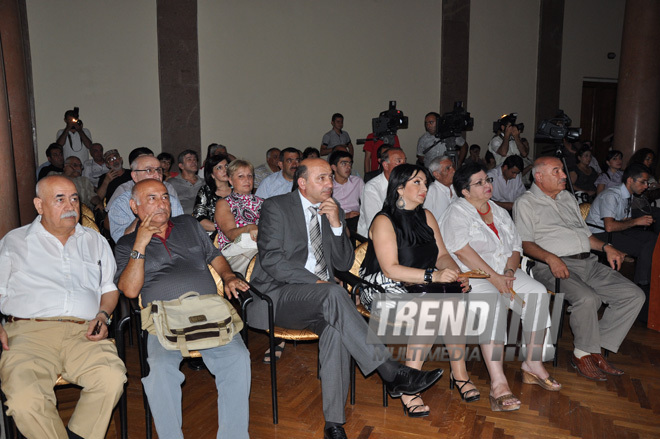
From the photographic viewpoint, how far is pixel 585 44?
11.6 metres

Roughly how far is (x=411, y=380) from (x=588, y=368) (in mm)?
1365

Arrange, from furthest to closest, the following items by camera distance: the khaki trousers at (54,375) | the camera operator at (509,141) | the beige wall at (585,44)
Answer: the beige wall at (585,44) < the camera operator at (509,141) < the khaki trousers at (54,375)

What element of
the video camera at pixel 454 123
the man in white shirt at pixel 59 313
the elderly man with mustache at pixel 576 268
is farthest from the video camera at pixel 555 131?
the man in white shirt at pixel 59 313

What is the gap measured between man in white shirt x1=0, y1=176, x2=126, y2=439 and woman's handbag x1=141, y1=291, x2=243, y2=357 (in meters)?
0.22

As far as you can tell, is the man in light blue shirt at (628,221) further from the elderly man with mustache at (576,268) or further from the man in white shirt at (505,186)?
the man in white shirt at (505,186)

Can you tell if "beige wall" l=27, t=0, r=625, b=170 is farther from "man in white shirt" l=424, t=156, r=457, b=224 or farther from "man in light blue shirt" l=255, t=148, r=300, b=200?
"man in white shirt" l=424, t=156, r=457, b=224

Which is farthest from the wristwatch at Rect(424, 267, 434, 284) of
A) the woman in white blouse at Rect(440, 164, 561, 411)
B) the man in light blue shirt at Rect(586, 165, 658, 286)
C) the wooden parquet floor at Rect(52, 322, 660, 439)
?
the man in light blue shirt at Rect(586, 165, 658, 286)

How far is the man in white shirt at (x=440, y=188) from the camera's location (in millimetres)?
4367

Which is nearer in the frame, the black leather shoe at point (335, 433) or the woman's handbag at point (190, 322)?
the woman's handbag at point (190, 322)

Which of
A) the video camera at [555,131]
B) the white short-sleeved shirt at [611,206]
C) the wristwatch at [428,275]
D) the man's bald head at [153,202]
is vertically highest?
the video camera at [555,131]

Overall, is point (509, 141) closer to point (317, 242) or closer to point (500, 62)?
point (500, 62)

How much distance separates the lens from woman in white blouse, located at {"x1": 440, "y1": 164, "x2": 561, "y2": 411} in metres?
3.11

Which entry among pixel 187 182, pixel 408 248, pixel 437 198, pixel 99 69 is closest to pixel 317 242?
pixel 408 248

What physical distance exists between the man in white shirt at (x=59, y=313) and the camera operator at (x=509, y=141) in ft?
19.1
